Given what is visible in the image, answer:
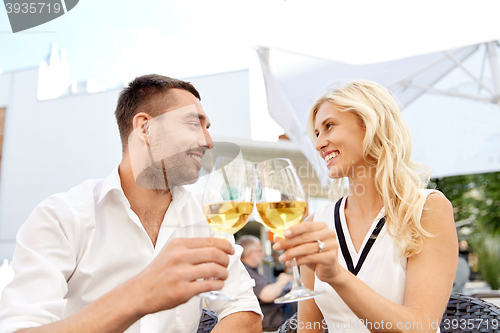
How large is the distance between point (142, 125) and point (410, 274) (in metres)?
1.13

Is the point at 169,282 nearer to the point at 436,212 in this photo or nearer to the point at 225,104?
the point at 436,212

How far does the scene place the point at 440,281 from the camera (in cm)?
125

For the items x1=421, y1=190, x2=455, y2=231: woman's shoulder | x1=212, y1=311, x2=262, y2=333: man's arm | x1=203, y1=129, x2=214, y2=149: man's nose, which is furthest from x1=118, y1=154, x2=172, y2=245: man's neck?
x1=421, y1=190, x2=455, y2=231: woman's shoulder

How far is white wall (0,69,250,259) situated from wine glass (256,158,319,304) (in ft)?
2.89

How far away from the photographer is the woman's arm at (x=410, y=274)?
2.54 feet

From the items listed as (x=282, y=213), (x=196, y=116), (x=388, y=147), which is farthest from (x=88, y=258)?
(x=388, y=147)

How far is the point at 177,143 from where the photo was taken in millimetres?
1341

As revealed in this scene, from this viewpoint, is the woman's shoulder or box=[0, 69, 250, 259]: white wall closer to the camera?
the woman's shoulder

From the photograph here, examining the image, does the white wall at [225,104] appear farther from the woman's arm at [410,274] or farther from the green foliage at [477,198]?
the green foliage at [477,198]

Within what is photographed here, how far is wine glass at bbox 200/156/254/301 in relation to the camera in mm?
798

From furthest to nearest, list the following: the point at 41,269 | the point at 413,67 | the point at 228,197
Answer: the point at 413,67, the point at 41,269, the point at 228,197

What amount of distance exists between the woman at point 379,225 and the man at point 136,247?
390 mm

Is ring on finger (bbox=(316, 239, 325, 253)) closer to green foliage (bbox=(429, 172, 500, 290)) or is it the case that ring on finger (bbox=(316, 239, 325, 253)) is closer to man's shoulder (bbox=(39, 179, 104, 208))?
man's shoulder (bbox=(39, 179, 104, 208))

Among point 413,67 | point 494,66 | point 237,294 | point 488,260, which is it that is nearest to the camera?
point 237,294
